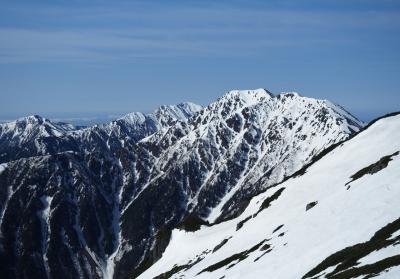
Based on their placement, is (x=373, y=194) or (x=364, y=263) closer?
(x=364, y=263)

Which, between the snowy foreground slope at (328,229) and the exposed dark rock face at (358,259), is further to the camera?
the snowy foreground slope at (328,229)

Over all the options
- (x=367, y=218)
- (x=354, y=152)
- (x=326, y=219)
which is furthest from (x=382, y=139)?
(x=367, y=218)

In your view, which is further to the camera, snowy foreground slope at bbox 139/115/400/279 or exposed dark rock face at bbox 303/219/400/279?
snowy foreground slope at bbox 139/115/400/279

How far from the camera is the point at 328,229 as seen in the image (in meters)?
48.8

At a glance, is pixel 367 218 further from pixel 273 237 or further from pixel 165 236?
pixel 165 236

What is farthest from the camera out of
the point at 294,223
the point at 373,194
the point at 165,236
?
the point at 165,236

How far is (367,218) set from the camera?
43375mm

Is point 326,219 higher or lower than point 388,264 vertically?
lower

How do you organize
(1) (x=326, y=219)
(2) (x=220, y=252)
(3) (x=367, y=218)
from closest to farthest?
1. (3) (x=367, y=218)
2. (1) (x=326, y=219)
3. (2) (x=220, y=252)

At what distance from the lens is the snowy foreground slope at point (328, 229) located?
36.6 m

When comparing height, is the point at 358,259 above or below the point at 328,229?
above

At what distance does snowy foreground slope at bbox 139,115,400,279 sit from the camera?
3662 cm

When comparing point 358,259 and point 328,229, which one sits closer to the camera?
point 358,259

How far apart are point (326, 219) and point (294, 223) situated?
10.3 meters
